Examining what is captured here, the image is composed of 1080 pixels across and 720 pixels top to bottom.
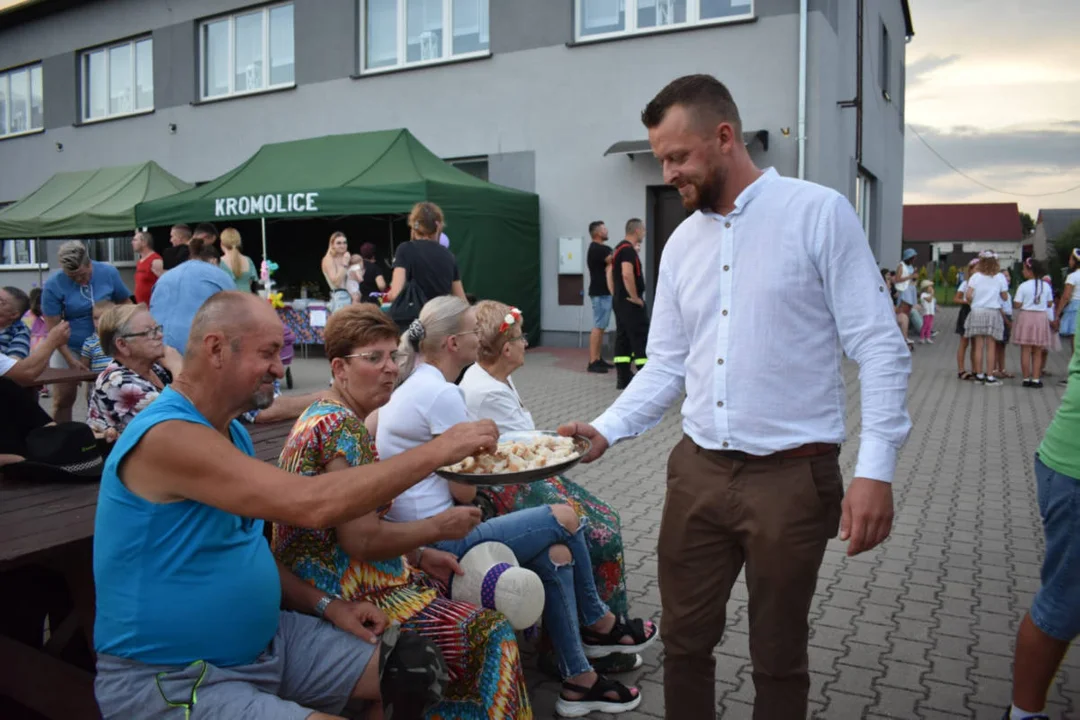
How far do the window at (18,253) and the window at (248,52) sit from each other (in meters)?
7.55

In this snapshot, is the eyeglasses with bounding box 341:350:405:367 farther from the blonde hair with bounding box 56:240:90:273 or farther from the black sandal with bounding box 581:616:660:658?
the blonde hair with bounding box 56:240:90:273

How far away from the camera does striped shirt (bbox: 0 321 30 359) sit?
610 cm

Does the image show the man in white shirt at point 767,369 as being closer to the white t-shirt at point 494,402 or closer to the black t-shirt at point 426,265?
the white t-shirt at point 494,402

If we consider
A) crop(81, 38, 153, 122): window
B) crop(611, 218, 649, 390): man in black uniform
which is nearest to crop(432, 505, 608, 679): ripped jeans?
crop(611, 218, 649, 390): man in black uniform

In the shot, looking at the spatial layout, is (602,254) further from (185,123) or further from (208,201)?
(185,123)

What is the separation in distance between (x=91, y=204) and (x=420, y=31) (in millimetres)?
6699

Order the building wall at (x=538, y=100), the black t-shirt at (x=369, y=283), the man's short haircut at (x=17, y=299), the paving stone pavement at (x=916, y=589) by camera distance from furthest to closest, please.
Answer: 1. the building wall at (x=538, y=100)
2. the black t-shirt at (x=369, y=283)
3. the man's short haircut at (x=17, y=299)
4. the paving stone pavement at (x=916, y=589)

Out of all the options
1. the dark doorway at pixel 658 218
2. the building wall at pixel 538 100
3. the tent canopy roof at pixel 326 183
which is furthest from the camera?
the dark doorway at pixel 658 218

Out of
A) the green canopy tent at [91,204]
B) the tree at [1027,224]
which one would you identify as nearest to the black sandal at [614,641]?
the green canopy tent at [91,204]

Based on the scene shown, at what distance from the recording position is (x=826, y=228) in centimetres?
224

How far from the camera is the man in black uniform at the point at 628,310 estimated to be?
33.4 ft

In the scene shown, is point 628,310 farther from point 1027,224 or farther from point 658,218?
point 1027,224

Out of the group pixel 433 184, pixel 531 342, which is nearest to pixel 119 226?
pixel 433 184

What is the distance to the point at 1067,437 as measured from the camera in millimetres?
2664
